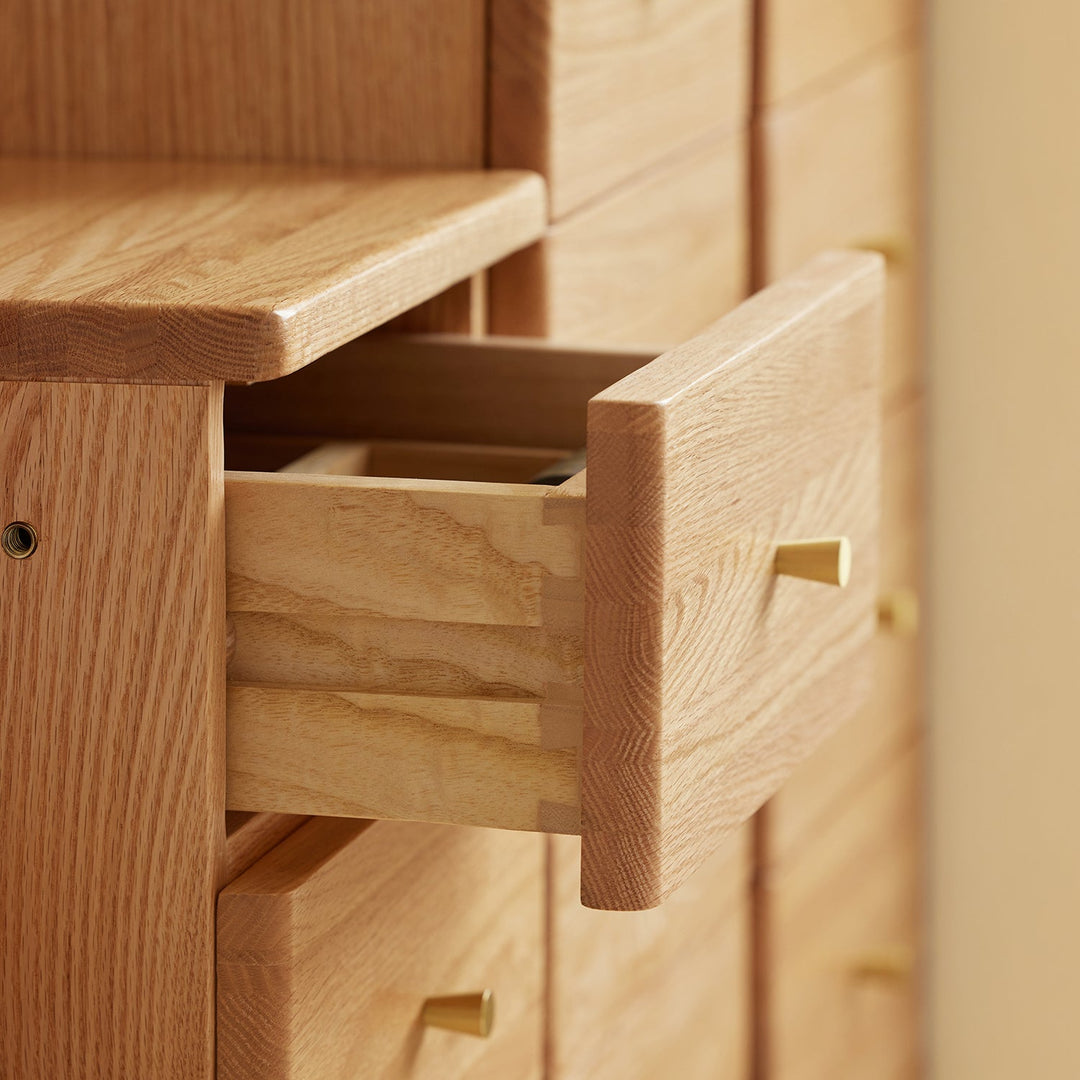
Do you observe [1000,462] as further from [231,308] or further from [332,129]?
[231,308]

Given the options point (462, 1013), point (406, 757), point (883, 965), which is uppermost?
point (406, 757)

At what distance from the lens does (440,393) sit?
31.5 inches

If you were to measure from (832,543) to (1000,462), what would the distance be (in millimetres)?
1019

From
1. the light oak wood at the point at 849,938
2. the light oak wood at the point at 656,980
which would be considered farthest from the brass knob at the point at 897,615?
the light oak wood at the point at 849,938

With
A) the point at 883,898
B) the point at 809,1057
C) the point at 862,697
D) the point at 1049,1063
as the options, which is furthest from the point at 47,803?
the point at 1049,1063

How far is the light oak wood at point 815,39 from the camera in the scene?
111 cm

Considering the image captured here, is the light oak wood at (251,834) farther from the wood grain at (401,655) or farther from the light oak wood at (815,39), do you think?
the light oak wood at (815,39)

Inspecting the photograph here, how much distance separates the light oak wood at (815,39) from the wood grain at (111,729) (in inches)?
26.7

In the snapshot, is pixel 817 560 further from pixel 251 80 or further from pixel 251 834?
pixel 251 80

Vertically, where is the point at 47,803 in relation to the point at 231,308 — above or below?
below

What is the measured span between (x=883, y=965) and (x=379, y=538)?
1.04 meters

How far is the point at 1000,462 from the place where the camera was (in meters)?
1.58

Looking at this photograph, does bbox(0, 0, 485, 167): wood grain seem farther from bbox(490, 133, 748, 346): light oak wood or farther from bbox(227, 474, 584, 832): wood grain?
bbox(227, 474, 584, 832): wood grain

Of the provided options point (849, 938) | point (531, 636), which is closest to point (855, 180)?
point (849, 938)
